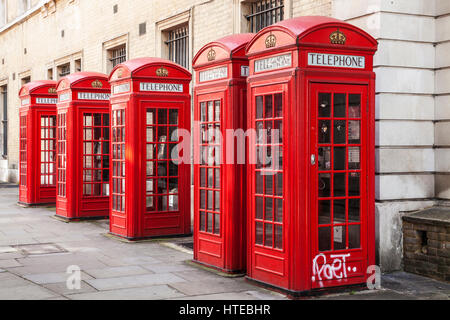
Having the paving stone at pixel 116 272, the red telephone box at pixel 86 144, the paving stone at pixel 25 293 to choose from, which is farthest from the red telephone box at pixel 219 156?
the red telephone box at pixel 86 144

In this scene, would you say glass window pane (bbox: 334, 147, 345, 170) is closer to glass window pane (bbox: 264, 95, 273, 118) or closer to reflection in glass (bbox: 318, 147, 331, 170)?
reflection in glass (bbox: 318, 147, 331, 170)

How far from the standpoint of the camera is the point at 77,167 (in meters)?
12.1

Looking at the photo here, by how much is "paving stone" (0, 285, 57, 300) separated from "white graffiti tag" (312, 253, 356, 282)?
2.66 meters

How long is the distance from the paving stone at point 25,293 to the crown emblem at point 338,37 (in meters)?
3.82

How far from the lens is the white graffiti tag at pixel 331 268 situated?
612 cm

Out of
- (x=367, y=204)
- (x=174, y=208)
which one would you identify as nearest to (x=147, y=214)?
(x=174, y=208)

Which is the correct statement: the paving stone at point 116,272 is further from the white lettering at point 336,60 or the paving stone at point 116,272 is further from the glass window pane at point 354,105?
the white lettering at point 336,60

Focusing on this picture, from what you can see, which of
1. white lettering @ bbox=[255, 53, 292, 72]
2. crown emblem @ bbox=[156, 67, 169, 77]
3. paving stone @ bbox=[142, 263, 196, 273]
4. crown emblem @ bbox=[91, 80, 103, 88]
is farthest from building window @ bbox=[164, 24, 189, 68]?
white lettering @ bbox=[255, 53, 292, 72]

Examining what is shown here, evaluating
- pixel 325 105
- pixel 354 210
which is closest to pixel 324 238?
pixel 354 210

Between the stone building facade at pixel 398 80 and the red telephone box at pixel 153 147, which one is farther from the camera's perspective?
the red telephone box at pixel 153 147

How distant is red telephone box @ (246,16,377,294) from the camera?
6020 mm

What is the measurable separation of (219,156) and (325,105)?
1704 millimetres

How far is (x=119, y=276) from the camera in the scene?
7.09 meters
